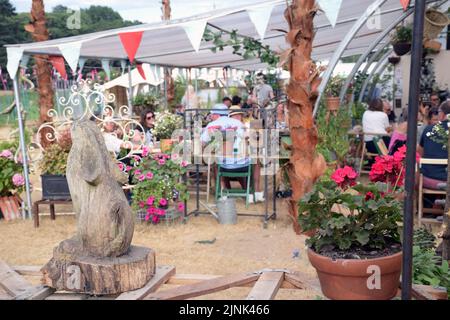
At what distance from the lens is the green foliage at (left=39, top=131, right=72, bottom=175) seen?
5.84m

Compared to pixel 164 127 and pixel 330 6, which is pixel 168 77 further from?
pixel 330 6

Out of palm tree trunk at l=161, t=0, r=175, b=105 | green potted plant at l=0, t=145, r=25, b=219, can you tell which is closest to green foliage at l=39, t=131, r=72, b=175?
green potted plant at l=0, t=145, r=25, b=219

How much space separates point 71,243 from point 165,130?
468cm

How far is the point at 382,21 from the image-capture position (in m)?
9.48

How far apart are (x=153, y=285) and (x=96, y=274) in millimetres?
275

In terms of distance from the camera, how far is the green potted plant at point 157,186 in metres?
5.73

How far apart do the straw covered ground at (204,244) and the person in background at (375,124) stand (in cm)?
230

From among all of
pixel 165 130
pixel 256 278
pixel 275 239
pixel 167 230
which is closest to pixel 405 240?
pixel 256 278

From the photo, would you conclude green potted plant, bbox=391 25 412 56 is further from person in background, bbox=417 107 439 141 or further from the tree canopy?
the tree canopy

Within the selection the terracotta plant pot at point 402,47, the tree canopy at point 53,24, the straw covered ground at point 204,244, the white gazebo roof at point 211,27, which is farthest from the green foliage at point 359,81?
the tree canopy at point 53,24

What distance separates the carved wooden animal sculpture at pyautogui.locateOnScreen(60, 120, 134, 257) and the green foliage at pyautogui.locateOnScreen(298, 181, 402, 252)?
0.94 meters

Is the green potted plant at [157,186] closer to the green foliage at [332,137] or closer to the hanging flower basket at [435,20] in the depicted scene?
the green foliage at [332,137]

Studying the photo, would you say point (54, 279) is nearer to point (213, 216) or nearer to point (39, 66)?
point (213, 216)

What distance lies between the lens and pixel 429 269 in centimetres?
295
